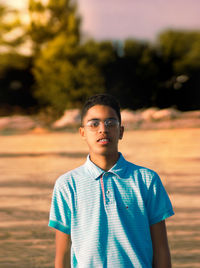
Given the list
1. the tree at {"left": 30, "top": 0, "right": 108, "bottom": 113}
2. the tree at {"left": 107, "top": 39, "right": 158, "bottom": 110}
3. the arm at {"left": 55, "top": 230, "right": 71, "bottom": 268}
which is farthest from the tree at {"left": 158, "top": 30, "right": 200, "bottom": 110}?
the arm at {"left": 55, "top": 230, "right": 71, "bottom": 268}

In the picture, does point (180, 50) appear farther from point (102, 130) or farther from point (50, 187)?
point (102, 130)

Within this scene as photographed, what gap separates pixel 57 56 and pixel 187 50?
8.24 metres

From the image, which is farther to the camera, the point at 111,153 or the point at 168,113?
the point at 168,113

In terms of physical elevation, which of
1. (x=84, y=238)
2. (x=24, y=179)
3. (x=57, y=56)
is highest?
(x=57, y=56)

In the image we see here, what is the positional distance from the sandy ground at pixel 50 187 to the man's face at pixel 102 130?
8.21ft

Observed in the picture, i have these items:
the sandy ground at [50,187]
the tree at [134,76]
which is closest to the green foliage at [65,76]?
→ the tree at [134,76]

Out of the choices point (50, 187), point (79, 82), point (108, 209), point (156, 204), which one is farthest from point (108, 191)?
point (79, 82)

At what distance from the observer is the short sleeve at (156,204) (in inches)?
67.2

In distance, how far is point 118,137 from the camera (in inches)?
70.7

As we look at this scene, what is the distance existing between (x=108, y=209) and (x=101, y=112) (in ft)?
1.10

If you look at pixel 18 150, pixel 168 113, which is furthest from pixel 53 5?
pixel 18 150

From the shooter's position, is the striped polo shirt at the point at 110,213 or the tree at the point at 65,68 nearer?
the striped polo shirt at the point at 110,213

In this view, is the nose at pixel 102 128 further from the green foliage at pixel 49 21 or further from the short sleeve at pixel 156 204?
the green foliage at pixel 49 21

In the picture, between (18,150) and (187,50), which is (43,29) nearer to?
(187,50)
